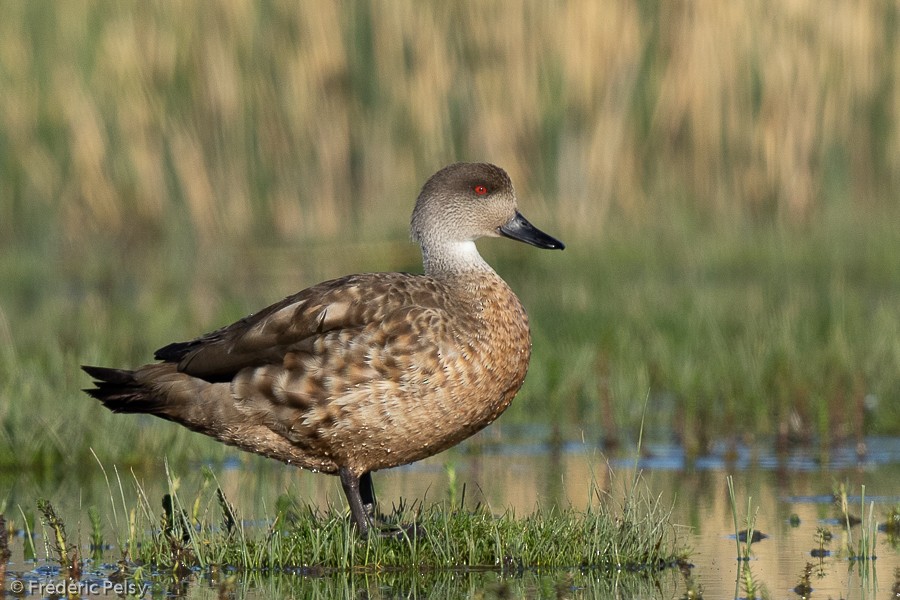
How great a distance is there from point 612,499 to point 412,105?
A: 8846 mm

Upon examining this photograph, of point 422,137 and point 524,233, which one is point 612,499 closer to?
point 524,233

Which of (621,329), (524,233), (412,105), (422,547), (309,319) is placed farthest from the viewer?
(412,105)

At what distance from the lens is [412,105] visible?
14867 millimetres

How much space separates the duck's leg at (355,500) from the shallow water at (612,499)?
341 mm

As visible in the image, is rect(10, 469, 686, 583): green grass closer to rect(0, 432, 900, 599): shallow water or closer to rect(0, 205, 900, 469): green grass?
rect(0, 432, 900, 599): shallow water

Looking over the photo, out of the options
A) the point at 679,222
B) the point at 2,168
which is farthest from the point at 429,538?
the point at 2,168

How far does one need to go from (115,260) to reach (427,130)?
127 inches

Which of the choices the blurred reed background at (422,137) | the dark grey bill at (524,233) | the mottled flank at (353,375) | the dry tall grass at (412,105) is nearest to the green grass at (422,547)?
the mottled flank at (353,375)

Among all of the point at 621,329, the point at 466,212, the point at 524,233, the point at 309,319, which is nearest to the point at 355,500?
the point at 309,319

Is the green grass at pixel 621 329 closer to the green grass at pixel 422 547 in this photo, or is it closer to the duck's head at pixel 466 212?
the duck's head at pixel 466 212

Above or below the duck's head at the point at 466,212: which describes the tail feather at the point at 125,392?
below

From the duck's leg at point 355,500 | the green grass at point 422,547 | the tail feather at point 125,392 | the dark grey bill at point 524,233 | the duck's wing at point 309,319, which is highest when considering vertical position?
the dark grey bill at point 524,233

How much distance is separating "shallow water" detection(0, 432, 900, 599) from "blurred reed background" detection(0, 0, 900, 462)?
4.94 meters

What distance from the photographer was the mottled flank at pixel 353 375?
236 inches
